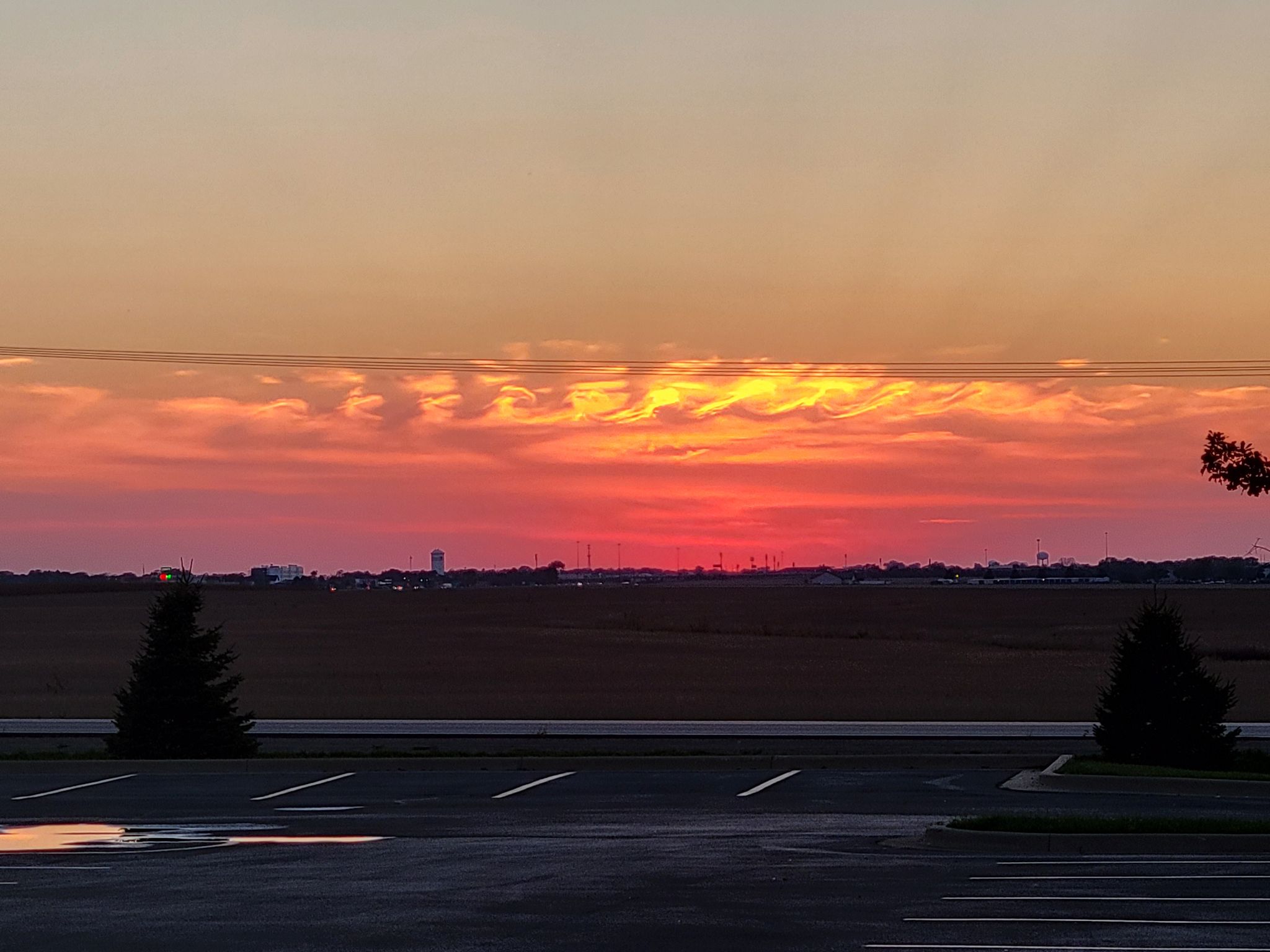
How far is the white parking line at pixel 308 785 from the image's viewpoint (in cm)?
2103

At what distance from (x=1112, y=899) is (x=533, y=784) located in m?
11.6

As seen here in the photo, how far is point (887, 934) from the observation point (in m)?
10.6

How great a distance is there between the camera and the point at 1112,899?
11.9 metres

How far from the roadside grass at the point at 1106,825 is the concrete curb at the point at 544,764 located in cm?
832

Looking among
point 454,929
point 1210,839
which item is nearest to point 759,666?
point 1210,839

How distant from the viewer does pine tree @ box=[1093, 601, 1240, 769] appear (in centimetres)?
2250

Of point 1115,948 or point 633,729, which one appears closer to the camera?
point 1115,948

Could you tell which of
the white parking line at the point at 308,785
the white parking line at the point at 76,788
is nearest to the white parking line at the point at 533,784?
the white parking line at the point at 308,785

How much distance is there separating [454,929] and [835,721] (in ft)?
86.5

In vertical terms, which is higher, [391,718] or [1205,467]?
[1205,467]

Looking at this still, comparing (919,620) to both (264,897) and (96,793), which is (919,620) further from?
(264,897)

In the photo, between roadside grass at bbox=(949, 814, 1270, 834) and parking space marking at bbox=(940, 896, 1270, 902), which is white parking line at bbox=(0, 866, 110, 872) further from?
roadside grass at bbox=(949, 814, 1270, 834)

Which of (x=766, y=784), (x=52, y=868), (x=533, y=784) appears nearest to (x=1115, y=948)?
(x=52, y=868)

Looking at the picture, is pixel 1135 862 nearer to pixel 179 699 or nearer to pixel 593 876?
pixel 593 876
